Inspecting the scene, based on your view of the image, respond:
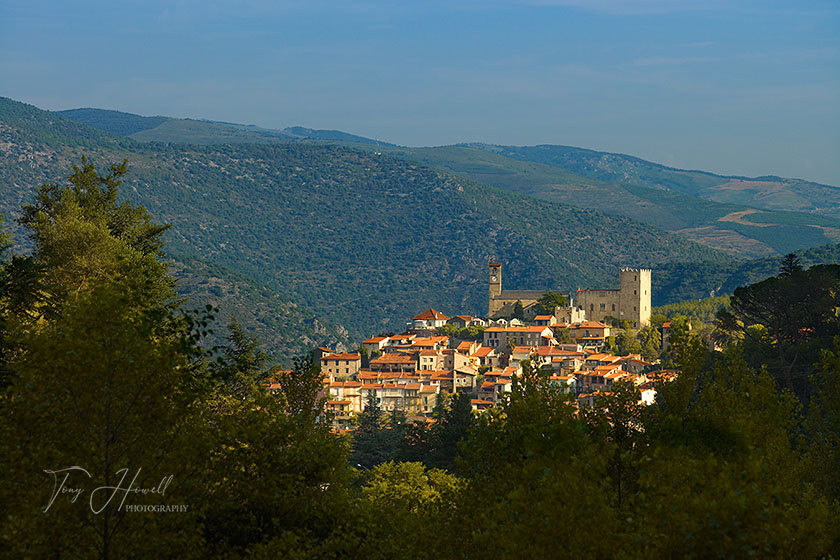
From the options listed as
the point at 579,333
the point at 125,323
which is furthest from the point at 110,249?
the point at 579,333

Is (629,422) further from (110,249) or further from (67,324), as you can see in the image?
(110,249)

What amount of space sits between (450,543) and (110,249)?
22141 mm

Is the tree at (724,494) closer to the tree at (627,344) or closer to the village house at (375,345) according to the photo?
the tree at (627,344)

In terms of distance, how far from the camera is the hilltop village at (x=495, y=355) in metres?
104

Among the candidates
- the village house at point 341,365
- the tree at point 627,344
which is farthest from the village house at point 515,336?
the village house at point 341,365

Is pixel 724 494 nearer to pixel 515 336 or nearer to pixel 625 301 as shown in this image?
pixel 515 336

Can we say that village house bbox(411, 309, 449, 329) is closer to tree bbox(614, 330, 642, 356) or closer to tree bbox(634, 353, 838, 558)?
tree bbox(614, 330, 642, 356)

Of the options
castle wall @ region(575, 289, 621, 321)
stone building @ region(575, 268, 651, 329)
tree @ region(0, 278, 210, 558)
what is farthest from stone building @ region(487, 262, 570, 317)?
tree @ region(0, 278, 210, 558)

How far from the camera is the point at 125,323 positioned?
651 inches

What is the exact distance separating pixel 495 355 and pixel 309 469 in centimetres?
9644

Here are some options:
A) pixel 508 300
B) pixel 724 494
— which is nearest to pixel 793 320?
pixel 724 494
